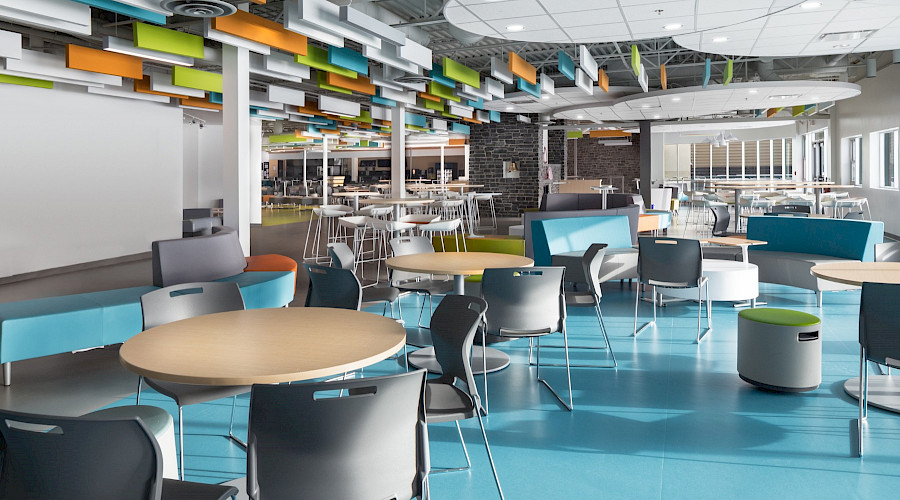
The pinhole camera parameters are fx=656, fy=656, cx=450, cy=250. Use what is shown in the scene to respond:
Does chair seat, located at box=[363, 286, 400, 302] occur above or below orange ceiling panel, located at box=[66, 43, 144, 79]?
below

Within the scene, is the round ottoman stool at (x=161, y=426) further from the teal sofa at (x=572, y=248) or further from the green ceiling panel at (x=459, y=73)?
the green ceiling panel at (x=459, y=73)

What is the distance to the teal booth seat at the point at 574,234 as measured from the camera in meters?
6.80

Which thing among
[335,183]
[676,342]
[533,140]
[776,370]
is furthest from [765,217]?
[335,183]

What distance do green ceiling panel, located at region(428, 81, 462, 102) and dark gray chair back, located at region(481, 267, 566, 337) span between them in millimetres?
8367

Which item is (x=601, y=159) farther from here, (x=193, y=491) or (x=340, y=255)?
(x=193, y=491)

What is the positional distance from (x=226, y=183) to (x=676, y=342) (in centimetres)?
510

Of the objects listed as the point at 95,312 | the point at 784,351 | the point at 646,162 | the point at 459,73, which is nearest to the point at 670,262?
the point at 784,351

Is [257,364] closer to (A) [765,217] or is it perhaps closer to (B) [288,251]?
(A) [765,217]

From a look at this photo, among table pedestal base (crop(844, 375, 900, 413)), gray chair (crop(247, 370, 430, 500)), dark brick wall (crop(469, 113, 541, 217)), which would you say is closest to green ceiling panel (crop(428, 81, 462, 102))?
dark brick wall (crop(469, 113, 541, 217))

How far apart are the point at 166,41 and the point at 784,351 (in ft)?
21.4

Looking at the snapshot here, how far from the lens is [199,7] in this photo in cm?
519

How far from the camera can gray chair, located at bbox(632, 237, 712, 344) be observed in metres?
5.15

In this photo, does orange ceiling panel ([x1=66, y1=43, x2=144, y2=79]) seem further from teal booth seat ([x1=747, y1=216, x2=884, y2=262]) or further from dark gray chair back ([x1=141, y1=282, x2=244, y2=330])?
teal booth seat ([x1=747, y1=216, x2=884, y2=262])

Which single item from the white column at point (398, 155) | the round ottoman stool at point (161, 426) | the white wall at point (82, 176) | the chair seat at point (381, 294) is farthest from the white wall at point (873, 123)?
the round ottoman stool at point (161, 426)
